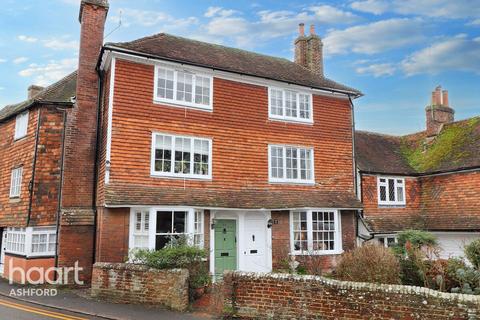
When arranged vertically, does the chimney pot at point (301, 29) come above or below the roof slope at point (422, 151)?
above

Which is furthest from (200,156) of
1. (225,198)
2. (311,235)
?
(311,235)

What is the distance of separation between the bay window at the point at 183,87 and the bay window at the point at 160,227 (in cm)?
421

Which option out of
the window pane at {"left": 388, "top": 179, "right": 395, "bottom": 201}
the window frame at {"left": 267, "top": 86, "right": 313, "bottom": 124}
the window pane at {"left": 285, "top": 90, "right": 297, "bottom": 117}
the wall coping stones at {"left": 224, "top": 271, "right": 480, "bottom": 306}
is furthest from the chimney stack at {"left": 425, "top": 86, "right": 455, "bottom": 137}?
the wall coping stones at {"left": 224, "top": 271, "right": 480, "bottom": 306}

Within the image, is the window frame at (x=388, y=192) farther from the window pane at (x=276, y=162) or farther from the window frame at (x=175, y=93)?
the window frame at (x=175, y=93)

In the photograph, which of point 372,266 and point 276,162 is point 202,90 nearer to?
point 276,162

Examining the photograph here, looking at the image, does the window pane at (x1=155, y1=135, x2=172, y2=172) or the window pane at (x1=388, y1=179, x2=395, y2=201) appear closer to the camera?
the window pane at (x1=155, y1=135, x2=172, y2=172)

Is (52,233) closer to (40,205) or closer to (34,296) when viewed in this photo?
(40,205)

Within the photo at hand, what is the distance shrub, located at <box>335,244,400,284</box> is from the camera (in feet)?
31.5

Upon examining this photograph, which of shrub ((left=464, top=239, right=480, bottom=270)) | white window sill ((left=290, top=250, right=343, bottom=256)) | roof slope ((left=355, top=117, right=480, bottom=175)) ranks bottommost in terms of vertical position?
white window sill ((left=290, top=250, right=343, bottom=256))

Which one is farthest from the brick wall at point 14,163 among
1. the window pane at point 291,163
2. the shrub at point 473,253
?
the shrub at point 473,253

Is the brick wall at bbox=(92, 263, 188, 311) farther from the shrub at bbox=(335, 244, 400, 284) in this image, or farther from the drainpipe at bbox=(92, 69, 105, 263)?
the shrub at bbox=(335, 244, 400, 284)

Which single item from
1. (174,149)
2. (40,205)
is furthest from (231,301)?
(40,205)

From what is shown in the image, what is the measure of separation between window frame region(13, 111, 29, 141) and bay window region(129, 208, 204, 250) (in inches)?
277

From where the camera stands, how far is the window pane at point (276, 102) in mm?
17156
